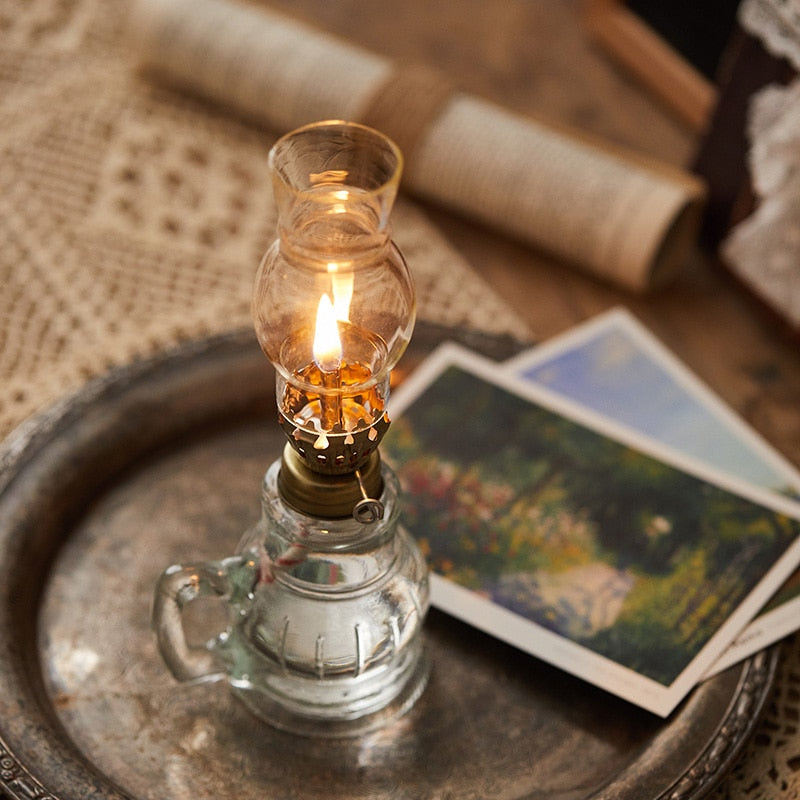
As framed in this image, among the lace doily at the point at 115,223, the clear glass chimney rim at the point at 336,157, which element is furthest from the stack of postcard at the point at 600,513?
the clear glass chimney rim at the point at 336,157

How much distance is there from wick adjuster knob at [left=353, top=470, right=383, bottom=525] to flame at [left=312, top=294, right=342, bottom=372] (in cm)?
5

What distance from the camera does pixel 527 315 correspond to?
97 centimetres

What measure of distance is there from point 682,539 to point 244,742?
30 centimetres

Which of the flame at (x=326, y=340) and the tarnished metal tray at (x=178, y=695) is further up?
the flame at (x=326, y=340)

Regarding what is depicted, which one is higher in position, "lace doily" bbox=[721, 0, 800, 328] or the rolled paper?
"lace doily" bbox=[721, 0, 800, 328]

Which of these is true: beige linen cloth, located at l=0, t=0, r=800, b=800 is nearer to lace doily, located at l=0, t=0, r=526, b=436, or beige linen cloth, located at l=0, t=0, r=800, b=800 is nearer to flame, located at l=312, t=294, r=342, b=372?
lace doily, located at l=0, t=0, r=526, b=436

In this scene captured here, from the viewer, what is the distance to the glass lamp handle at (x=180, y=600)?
0.60 m

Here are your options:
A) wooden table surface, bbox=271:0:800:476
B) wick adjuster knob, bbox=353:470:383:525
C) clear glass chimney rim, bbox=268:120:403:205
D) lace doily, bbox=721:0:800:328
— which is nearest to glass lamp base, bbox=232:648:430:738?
wick adjuster knob, bbox=353:470:383:525

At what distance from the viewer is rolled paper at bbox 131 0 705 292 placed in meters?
0.98

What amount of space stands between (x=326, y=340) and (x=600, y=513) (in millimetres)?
A: 276

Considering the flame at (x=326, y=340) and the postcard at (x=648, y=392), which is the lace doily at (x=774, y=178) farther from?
the flame at (x=326, y=340)

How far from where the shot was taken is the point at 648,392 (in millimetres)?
860

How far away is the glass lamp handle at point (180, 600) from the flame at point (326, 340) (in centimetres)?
13

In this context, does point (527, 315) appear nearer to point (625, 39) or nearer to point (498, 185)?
point (498, 185)
